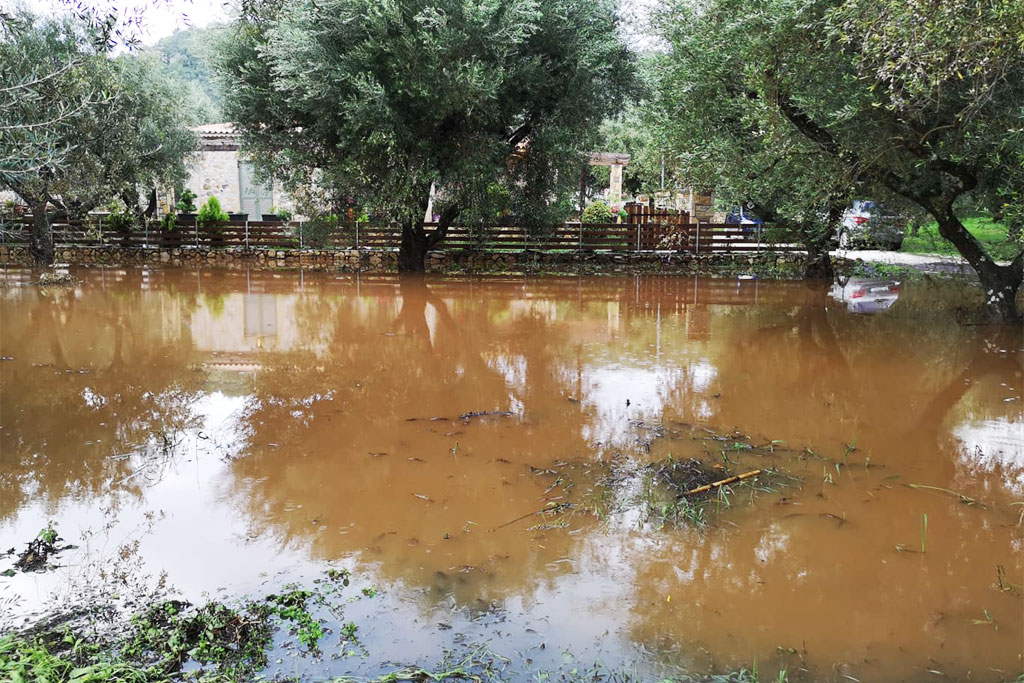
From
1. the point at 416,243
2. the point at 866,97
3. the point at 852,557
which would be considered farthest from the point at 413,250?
the point at 852,557

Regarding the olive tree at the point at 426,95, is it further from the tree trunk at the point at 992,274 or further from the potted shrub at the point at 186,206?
the tree trunk at the point at 992,274

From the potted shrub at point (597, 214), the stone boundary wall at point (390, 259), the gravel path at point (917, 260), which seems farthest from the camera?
the potted shrub at point (597, 214)

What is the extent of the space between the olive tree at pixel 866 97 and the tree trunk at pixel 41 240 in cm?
1380

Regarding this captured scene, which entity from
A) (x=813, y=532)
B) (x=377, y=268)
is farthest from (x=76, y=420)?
(x=377, y=268)

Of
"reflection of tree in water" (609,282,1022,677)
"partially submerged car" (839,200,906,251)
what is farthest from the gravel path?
"reflection of tree in water" (609,282,1022,677)

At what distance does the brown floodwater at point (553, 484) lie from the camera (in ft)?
13.7

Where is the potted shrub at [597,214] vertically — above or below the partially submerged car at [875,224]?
above

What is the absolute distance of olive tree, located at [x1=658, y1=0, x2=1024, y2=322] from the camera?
7.24 metres

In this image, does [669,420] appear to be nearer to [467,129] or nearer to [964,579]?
[964,579]

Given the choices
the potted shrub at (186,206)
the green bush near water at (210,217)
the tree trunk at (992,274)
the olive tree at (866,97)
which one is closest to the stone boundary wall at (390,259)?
the green bush near water at (210,217)

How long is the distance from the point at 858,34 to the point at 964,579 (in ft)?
18.0

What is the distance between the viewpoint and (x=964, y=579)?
15.3 ft

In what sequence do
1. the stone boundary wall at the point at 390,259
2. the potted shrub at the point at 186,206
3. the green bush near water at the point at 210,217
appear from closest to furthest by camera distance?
the stone boundary wall at the point at 390,259, the green bush near water at the point at 210,217, the potted shrub at the point at 186,206

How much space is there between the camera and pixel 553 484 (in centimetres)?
596
